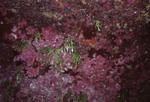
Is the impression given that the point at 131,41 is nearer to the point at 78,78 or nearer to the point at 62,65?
the point at 78,78

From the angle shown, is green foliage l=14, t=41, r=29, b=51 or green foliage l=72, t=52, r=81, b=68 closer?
green foliage l=14, t=41, r=29, b=51

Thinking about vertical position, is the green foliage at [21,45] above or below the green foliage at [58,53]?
above

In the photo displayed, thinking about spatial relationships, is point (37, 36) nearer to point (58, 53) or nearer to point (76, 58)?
point (58, 53)

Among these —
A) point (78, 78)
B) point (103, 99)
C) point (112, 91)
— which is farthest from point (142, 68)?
point (78, 78)

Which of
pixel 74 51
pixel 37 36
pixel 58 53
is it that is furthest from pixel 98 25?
pixel 37 36

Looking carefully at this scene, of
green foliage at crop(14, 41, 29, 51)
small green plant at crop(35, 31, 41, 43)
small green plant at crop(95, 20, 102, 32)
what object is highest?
small green plant at crop(95, 20, 102, 32)

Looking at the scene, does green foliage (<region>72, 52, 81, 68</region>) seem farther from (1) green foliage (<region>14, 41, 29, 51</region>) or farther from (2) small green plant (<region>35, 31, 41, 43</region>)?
(1) green foliage (<region>14, 41, 29, 51</region>)

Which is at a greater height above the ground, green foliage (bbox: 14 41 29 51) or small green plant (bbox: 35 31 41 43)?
small green plant (bbox: 35 31 41 43)

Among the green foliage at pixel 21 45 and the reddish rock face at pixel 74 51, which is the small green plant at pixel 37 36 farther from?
the green foliage at pixel 21 45

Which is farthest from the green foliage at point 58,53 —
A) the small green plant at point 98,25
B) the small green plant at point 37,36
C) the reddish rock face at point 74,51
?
the small green plant at point 98,25

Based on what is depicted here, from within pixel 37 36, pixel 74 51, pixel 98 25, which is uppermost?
pixel 98 25

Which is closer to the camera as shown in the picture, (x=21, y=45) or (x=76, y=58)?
(x=21, y=45)

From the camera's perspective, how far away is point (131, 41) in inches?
71.3

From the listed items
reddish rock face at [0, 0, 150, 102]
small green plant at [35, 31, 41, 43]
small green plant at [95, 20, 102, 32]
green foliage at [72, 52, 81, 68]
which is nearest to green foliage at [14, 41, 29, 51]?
reddish rock face at [0, 0, 150, 102]
